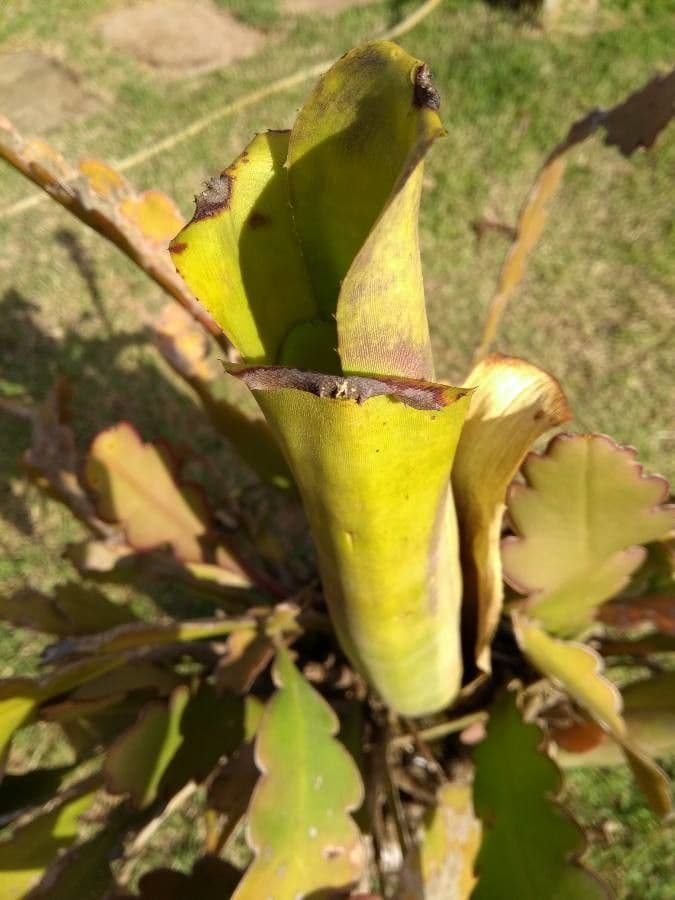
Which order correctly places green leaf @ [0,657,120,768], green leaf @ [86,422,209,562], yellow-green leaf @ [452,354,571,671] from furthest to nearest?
green leaf @ [86,422,209,562] < green leaf @ [0,657,120,768] < yellow-green leaf @ [452,354,571,671]

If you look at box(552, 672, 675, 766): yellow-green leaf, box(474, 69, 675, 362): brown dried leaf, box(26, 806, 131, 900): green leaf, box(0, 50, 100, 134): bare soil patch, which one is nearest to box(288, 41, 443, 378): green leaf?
box(474, 69, 675, 362): brown dried leaf

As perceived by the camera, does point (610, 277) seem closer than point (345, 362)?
No

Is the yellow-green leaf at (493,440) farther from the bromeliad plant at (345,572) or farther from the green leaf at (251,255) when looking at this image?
the green leaf at (251,255)

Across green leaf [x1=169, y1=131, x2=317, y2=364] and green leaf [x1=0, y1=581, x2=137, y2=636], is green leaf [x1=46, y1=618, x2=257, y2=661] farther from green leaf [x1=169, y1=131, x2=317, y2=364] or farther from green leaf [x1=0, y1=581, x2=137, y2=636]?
green leaf [x1=169, y1=131, x2=317, y2=364]

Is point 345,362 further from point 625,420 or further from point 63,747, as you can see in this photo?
point 625,420

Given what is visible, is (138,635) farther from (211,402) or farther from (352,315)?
(352,315)

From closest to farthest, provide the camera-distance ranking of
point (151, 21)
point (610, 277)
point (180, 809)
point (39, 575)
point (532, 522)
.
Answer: point (532, 522) < point (180, 809) < point (39, 575) < point (610, 277) < point (151, 21)

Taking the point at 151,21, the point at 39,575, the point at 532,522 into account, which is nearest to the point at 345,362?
the point at 532,522
